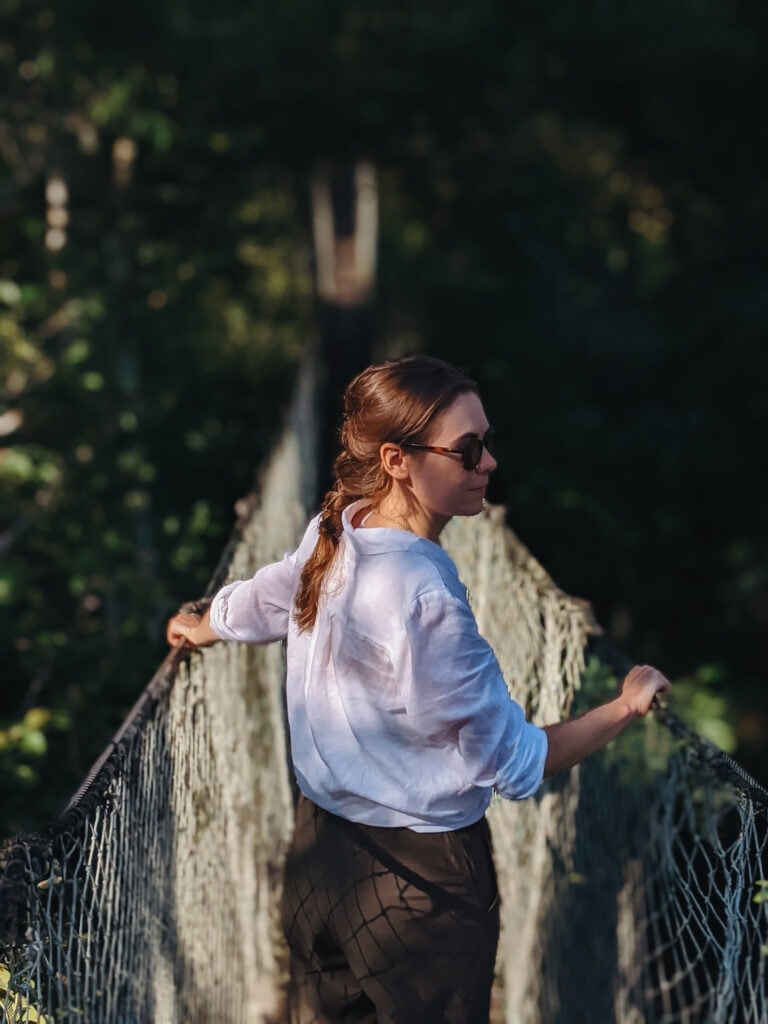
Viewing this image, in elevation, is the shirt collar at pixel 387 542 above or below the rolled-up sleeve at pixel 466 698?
above

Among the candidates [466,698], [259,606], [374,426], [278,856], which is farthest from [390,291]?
[466,698]

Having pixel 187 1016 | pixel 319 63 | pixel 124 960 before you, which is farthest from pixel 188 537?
pixel 319 63

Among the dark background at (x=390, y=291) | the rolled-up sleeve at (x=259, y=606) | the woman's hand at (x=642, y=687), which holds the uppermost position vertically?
the dark background at (x=390, y=291)

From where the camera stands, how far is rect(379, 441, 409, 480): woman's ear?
70.7 inches

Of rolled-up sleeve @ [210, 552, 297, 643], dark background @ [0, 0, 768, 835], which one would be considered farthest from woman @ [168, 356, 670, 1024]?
dark background @ [0, 0, 768, 835]

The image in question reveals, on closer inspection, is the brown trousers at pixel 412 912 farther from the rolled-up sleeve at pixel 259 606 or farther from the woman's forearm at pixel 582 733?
the rolled-up sleeve at pixel 259 606

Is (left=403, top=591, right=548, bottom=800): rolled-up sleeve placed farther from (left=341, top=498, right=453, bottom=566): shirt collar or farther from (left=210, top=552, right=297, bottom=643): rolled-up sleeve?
(left=210, top=552, right=297, bottom=643): rolled-up sleeve

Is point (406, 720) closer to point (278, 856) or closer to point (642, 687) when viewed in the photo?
point (642, 687)

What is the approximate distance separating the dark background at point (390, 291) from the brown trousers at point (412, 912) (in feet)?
7.88

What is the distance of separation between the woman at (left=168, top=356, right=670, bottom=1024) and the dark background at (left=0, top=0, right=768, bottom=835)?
2.43m

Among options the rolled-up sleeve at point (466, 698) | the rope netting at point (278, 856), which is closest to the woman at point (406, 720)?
the rolled-up sleeve at point (466, 698)

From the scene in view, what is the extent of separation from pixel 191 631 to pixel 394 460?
2.22 feet

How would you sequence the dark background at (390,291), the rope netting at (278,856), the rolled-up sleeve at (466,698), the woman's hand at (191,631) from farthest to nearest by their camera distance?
1. the dark background at (390,291)
2. the woman's hand at (191,631)
3. the rope netting at (278,856)
4. the rolled-up sleeve at (466,698)

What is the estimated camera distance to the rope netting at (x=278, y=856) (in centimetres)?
200
